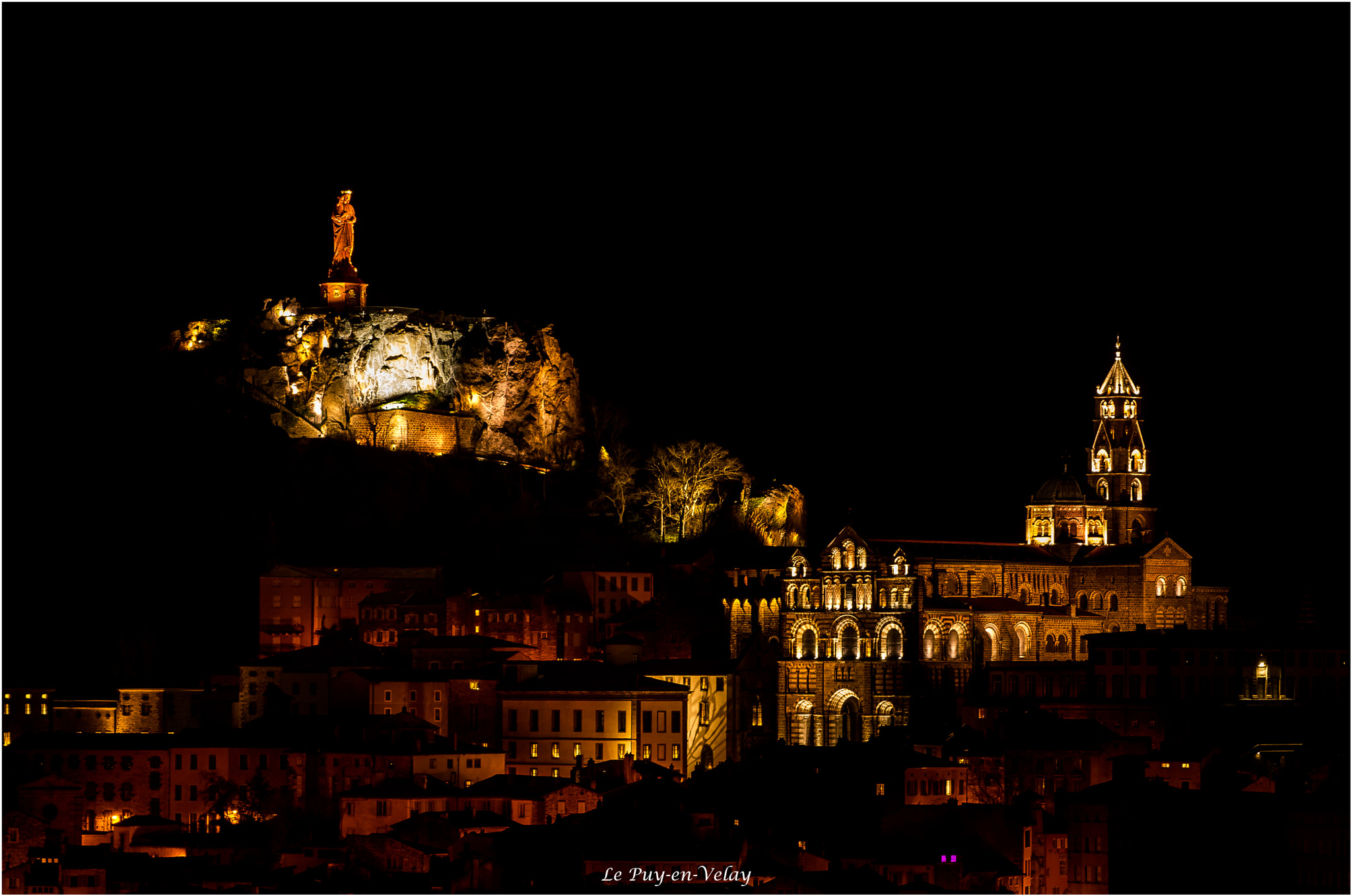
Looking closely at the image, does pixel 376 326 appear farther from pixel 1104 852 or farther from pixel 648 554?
pixel 1104 852

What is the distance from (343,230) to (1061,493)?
112ft

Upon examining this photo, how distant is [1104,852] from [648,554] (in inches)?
1480

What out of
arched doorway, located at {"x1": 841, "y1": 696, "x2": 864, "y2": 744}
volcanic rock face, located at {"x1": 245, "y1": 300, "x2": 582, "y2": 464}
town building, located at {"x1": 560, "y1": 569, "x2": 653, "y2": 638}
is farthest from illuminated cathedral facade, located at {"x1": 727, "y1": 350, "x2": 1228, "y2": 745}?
volcanic rock face, located at {"x1": 245, "y1": 300, "x2": 582, "y2": 464}

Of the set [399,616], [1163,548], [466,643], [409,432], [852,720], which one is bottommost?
[852,720]

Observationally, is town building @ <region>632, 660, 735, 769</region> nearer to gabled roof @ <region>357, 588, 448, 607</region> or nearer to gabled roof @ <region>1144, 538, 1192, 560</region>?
gabled roof @ <region>357, 588, 448, 607</region>

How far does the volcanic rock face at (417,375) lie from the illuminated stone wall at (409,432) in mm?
442

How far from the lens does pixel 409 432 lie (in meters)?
118

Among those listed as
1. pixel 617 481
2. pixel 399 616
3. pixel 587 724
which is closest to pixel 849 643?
pixel 587 724

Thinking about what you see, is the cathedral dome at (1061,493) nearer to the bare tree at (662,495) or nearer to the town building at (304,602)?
the bare tree at (662,495)

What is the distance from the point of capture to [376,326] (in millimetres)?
120625

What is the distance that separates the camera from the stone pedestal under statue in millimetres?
123125

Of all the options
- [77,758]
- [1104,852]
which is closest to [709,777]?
[1104,852]

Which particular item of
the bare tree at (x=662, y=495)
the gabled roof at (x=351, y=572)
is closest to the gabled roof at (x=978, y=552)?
the bare tree at (x=662, y=495)

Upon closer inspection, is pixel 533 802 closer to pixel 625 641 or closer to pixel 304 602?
pixel 625 641
